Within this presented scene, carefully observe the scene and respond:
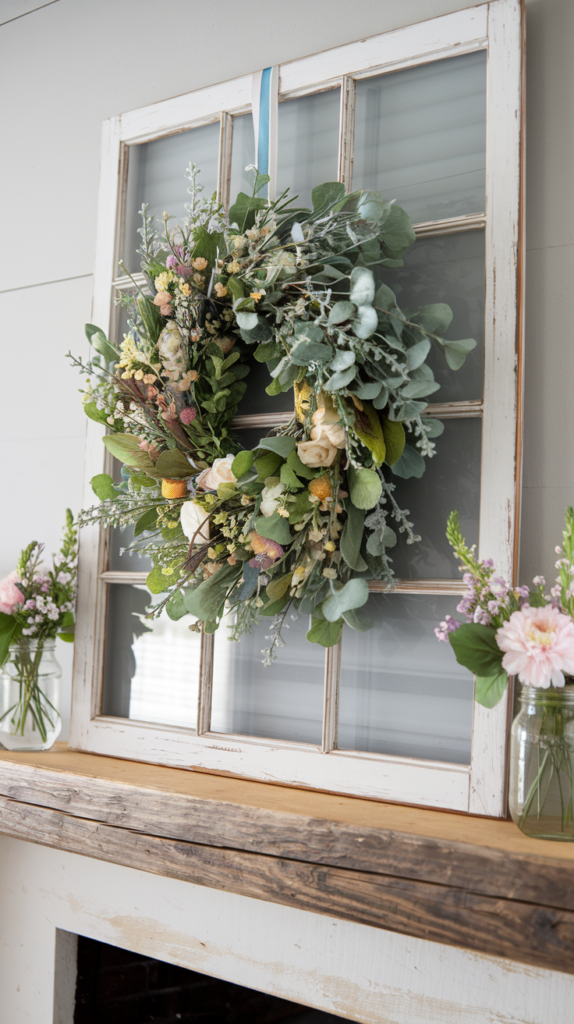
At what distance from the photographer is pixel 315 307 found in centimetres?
112

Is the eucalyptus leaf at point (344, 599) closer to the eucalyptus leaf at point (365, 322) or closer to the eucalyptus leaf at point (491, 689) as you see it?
the eucalyptus leaf at point (491, 689)

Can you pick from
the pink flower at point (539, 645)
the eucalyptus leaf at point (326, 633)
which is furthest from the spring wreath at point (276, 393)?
the pink flower at point (539, 645)

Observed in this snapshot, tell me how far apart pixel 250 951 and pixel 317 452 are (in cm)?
79

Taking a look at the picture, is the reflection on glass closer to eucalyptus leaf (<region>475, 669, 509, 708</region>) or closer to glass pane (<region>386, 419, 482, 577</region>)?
glass pane (<region>386, 419, 482, 577</region>)

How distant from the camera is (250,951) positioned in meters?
1.20

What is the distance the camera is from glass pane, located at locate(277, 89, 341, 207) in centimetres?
129

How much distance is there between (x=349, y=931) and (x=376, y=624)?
45cm

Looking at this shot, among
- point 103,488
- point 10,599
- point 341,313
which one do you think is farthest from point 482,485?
point 10,599

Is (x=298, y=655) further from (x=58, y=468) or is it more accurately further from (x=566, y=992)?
(x=58, y=468)

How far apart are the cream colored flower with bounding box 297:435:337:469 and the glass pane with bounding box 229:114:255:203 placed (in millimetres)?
552

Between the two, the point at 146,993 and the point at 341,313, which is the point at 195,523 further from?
the point at 146,993

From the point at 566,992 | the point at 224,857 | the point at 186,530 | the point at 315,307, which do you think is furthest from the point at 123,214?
the point at 566,992

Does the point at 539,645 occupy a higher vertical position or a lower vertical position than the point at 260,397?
lower

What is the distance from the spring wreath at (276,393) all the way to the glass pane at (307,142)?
6.3 inches
